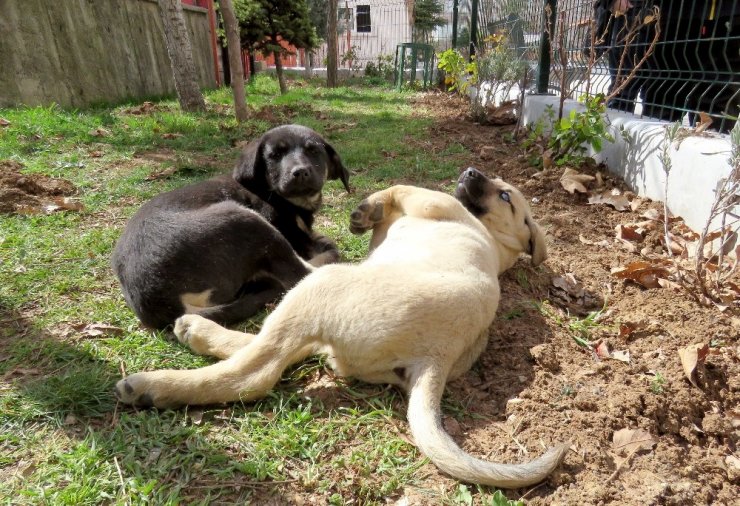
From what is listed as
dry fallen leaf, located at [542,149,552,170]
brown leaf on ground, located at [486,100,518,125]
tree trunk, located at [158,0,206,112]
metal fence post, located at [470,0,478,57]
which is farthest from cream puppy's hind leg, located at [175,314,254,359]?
metal fence post, located at [470,0,478,57]

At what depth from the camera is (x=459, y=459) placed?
73.7 inches

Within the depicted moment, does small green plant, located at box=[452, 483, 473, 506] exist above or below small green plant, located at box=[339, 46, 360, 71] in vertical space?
below

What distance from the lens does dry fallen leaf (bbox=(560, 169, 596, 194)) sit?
5.12 m

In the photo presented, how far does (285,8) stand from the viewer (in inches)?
607

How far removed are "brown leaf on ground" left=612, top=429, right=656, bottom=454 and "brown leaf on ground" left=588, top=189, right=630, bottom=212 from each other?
10.0 ft

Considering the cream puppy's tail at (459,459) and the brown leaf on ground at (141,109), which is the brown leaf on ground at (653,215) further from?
the brown leaf on ground at (141,109)

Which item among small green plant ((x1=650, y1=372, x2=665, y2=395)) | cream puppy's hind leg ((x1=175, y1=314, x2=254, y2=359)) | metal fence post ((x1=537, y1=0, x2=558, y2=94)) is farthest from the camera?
metal fence post ((x1=537, y1=0, x2=558, y2=94))

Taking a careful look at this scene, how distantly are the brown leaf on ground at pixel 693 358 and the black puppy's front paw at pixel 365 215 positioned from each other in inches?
78.9

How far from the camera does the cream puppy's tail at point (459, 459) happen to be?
184cm

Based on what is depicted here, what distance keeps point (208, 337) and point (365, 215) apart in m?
1.46

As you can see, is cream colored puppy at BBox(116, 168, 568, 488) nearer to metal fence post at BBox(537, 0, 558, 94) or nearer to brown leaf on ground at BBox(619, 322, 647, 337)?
brown leaf on ground at BBox(619, 322, 647, 337)

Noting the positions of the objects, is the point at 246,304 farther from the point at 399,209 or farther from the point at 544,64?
the point at 544,64

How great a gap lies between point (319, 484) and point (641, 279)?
8.67 ft

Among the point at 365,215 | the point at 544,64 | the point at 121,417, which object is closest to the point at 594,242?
the point at 365,215
